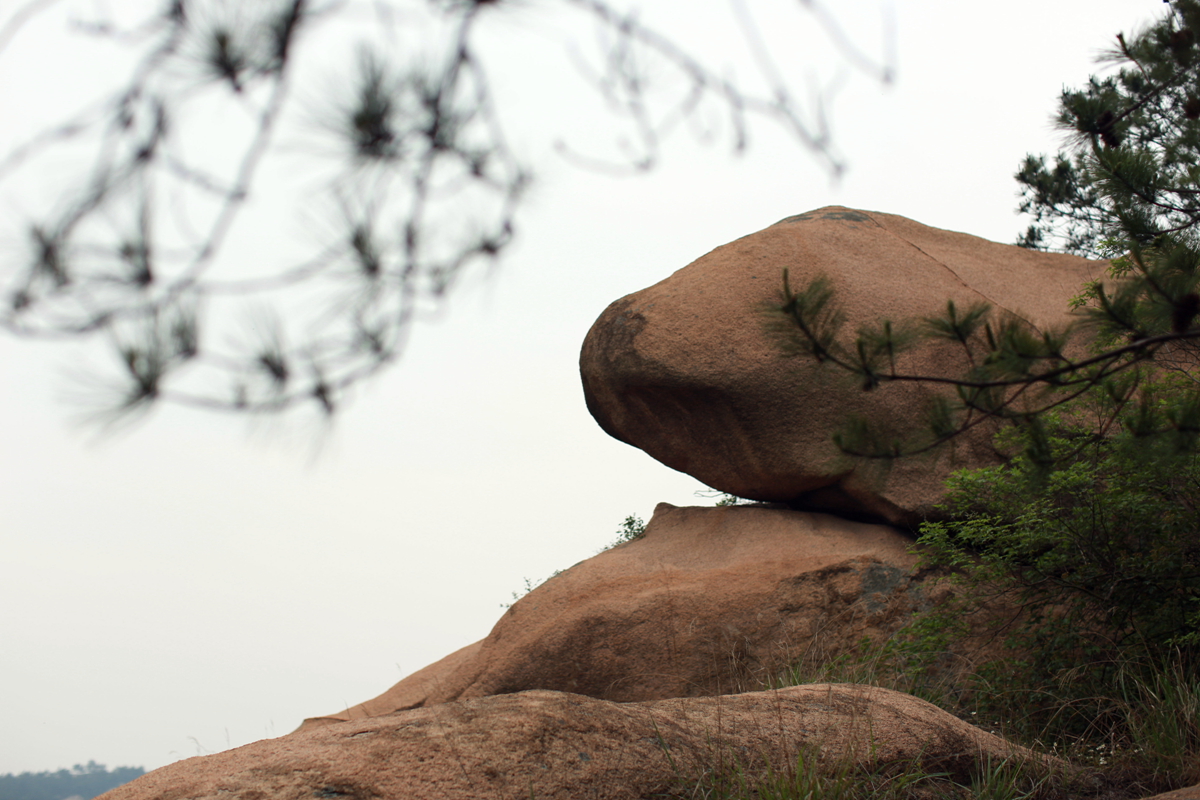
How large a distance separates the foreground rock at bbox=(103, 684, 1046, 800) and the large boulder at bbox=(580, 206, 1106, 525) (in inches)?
127

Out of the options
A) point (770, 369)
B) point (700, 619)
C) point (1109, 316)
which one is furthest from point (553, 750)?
point (770, 369)

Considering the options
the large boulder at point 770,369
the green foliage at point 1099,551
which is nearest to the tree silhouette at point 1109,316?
the green foliage at point 1099,551

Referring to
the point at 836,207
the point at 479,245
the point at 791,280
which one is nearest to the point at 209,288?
the point at 479,245

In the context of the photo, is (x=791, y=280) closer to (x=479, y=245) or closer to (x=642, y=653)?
(x=642, y=653)

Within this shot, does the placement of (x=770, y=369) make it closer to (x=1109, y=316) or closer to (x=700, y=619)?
(x=700, y=619)

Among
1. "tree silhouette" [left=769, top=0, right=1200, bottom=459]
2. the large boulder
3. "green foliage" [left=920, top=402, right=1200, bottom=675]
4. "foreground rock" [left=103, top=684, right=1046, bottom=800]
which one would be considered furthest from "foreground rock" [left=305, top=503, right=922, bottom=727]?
"tree silhouette" [left=769, top=0, right=1200, bottom=459]

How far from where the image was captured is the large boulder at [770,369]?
23.1ft

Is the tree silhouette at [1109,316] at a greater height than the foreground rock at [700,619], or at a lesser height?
greater

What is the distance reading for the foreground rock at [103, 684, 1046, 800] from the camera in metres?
2.87

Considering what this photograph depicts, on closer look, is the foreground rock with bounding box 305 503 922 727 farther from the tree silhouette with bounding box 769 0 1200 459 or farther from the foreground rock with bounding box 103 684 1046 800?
the tree silhouette with bounding box 769 0 1200 459

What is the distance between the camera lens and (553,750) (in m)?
3.07

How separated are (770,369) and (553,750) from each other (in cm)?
443

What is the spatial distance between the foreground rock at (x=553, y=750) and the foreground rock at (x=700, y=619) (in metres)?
2.23

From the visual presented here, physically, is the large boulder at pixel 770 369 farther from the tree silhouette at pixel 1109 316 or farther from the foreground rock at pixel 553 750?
the foreground rock at pixel 553 750
